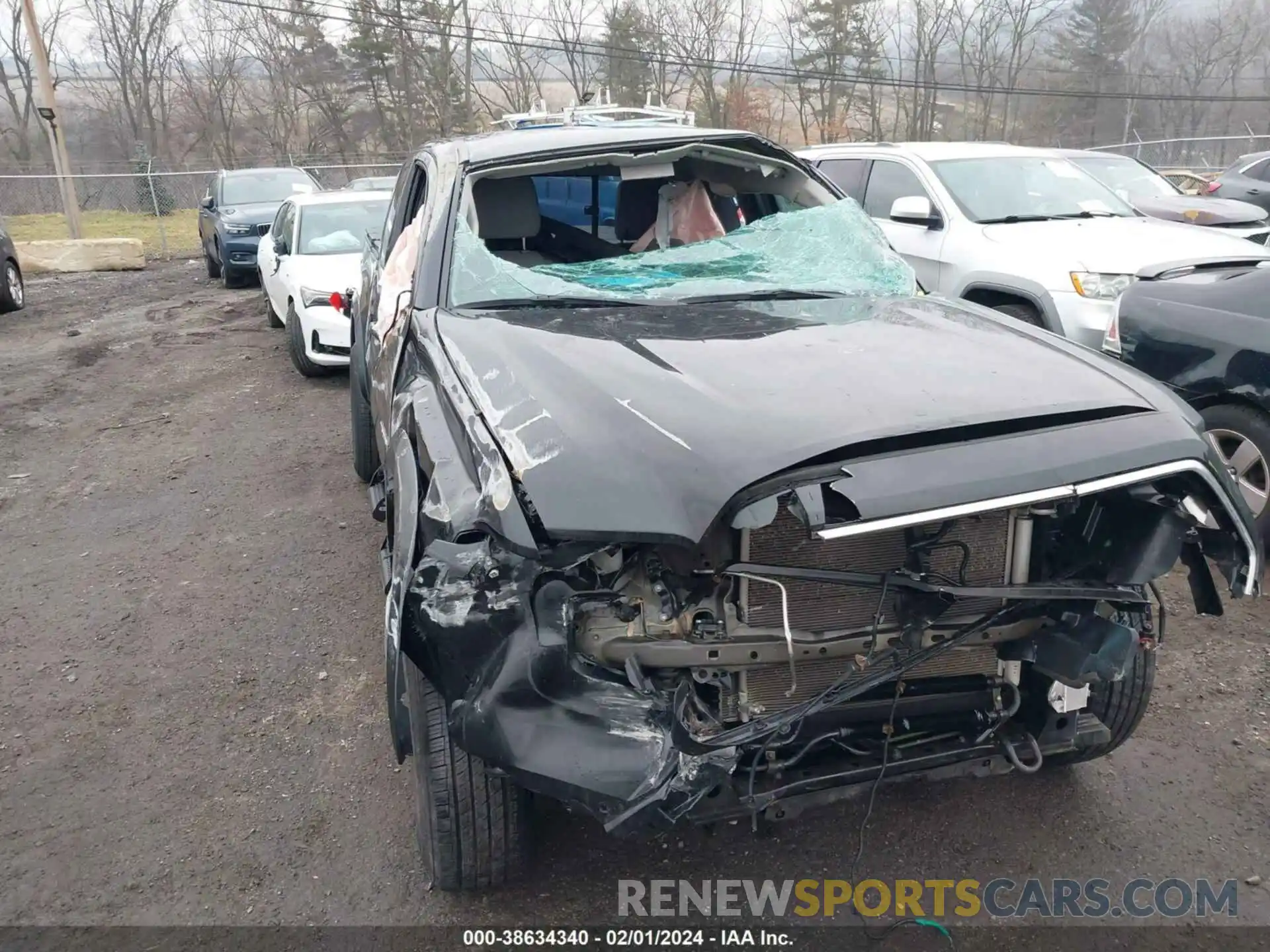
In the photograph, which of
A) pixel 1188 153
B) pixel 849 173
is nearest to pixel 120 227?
pixel 849 173

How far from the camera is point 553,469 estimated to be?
1.99 metres

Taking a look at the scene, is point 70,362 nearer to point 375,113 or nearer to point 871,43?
point 375,113

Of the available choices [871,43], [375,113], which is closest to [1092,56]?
[871,43]

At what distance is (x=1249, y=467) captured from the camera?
4.12 meters

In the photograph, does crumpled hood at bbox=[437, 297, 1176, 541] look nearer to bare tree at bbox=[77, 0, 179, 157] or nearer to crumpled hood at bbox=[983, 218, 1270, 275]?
crumpled hood at bbox=[983, 218, 1270, 275]

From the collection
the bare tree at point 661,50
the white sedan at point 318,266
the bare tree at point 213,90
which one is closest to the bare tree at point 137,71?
the bare tree at point 213,90

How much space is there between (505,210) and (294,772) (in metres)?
2.26

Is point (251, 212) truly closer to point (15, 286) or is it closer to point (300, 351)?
point (15, 286)

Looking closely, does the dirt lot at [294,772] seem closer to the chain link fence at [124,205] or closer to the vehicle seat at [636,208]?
the vehicle seat at [636,208]

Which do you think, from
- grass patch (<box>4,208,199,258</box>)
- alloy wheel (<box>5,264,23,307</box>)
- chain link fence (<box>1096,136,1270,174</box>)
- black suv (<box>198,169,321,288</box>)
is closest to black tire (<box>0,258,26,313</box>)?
alloy wheel (<box>5,264,23,307</box>)

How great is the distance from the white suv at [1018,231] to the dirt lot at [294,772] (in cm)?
249

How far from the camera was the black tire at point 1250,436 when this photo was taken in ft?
13.2

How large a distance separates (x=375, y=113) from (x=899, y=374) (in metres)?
40.0

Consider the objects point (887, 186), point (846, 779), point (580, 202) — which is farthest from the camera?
point (887, 186)
